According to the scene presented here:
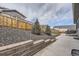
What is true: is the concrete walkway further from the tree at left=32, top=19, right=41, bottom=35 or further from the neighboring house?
the neighboring house

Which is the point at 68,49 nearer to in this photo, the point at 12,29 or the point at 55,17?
the point at 55,17

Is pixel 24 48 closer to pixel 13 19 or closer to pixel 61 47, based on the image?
pixel 13 19

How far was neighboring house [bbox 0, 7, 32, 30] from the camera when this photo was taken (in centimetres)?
234

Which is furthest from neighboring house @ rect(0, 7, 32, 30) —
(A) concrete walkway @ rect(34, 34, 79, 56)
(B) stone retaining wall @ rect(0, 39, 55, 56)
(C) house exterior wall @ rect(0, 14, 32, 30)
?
(A) concrete walkway @ rect(34, 34, 79, 56)

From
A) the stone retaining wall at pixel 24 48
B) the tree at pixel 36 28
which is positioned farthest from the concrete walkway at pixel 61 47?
the tree at pixel 36 28

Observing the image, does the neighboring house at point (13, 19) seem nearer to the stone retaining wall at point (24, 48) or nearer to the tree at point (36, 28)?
the tree at point (36, 28)

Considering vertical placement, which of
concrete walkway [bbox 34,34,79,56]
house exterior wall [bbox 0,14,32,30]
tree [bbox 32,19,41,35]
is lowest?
concrete walkway [bbox 34,34,79,56]

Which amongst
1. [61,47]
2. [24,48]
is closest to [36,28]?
[24,48]

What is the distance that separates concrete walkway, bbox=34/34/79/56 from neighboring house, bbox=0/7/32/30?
0.41 m

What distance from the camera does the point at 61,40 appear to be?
2572 millimetres

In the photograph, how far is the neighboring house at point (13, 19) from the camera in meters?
2.34

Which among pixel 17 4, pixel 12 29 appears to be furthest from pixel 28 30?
pixel 17 4

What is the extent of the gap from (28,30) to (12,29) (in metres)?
0.25

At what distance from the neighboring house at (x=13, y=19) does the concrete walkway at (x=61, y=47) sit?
0.41m
